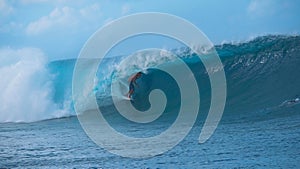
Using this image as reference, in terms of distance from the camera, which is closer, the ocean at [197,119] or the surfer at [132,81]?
the ocean at [197,119]

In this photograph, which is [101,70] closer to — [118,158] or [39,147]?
[39,147]

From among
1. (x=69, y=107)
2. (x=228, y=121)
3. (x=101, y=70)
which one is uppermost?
(x=101, y=70)

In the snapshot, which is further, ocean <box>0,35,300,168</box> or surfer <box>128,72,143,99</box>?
surfer <box>128,72,143,99</box>

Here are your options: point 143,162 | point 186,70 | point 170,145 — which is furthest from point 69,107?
point 143,162

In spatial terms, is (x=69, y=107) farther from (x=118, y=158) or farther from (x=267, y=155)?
(x=267, y=155)

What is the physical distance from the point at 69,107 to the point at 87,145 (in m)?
9.06

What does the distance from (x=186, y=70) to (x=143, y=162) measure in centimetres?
910

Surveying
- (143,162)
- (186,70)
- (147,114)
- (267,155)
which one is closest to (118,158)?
(143,162)

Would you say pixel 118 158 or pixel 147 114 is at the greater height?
pixel 147 114

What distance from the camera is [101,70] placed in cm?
2111

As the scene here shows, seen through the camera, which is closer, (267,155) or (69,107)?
(267,155)

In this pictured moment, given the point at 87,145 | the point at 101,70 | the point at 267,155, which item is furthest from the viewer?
the point at 101,70

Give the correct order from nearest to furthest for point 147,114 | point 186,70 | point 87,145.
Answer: point 87,145
point 147,114
point 186,70

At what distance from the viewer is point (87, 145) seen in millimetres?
12242
